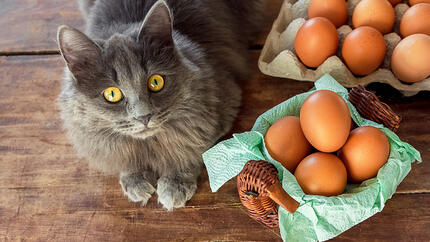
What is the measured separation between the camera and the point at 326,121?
0.85m

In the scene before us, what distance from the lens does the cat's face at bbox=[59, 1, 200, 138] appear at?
2.90 feet

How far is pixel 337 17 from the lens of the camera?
3.84 ft

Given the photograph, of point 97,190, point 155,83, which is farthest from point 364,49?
point 97,190

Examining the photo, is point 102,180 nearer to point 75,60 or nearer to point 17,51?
point 75,60

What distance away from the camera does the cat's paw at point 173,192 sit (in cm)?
107

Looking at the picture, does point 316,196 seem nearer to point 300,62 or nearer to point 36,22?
point 300,62

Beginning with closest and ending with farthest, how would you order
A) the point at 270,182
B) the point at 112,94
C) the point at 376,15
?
the point at 270,182
the point at 112,94
the point at 376,15

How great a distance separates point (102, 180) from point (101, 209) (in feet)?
0.32

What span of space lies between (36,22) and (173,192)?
0.99m

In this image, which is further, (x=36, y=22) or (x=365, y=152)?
(x=36, y=22)

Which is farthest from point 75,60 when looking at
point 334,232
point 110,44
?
Result: point 334,232

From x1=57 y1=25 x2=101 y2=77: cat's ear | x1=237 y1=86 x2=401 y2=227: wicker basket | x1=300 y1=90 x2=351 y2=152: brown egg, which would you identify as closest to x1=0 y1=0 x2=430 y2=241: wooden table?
x1=237 y1=86 x2=401 y2=227: wicker basket

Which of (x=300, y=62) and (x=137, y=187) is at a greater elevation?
(x=300, y=62)

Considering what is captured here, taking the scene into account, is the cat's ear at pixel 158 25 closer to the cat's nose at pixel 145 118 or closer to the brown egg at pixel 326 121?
the cat's nose at pixel 145 118
